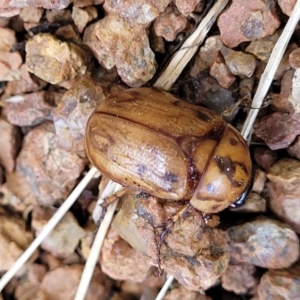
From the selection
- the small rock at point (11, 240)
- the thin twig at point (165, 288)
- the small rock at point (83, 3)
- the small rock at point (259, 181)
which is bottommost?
the small rock at point (11, 240)

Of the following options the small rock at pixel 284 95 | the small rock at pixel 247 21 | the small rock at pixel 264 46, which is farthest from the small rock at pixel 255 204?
the small rock at pixel 247 21

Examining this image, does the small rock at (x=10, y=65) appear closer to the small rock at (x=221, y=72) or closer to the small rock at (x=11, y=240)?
the small rock at (x=11, y=240)

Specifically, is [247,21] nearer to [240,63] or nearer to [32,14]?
[240,63]

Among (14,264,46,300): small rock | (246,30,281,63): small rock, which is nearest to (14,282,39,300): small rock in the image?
(14,264,46,300): small rock

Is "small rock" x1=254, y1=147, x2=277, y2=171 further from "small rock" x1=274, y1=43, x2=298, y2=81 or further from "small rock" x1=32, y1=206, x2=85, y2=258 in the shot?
"small rock" x1=32, y1=206, x2=85, y2=258

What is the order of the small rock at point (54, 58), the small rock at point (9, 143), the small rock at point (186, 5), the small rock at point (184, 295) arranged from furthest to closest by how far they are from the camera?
the small rock at point (9, 143)
the small rock at point (184, 295)
the small rock at point (54, 58)
the small rock at point (186, 5)

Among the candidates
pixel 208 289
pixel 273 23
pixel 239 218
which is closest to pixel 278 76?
pixel 273 23
